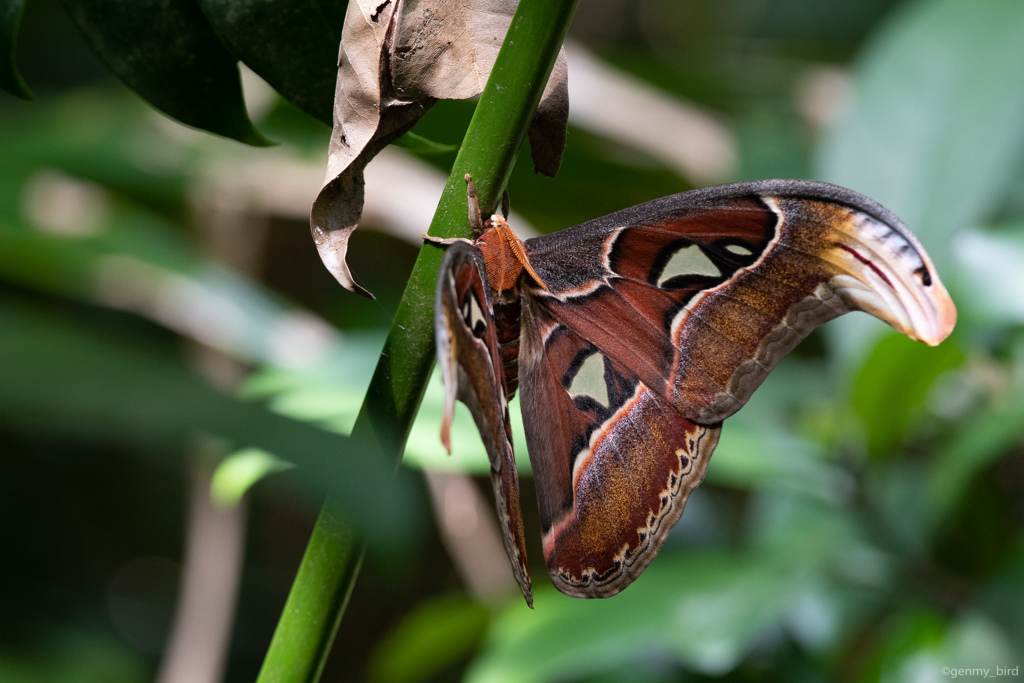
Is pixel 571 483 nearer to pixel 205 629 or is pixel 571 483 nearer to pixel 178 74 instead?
pixel 178 74

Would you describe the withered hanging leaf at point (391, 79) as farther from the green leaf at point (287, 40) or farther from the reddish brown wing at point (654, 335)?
the reddish brown wing at point (654, 335)

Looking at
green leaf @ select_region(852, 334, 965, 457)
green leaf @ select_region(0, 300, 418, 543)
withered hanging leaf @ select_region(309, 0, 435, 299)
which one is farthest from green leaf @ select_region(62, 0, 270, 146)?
green leaf @ select_region(852, 334, 965, 457)

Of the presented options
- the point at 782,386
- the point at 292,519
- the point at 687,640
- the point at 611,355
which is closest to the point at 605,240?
the point at 611,355

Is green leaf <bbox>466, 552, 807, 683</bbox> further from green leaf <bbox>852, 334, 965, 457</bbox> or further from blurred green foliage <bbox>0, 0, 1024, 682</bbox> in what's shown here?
green leaf <bbox>852, 334, 965, 457</bbox>

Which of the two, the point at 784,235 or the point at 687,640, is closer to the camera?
the point at 784,235

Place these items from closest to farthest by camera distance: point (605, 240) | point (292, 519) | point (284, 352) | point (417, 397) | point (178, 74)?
point (417, 397) → point (178, 74) → point (605, 240) → point (284, 352) → point (292, 519)

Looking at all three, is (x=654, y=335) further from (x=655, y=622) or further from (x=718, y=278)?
(x=655, y=622)

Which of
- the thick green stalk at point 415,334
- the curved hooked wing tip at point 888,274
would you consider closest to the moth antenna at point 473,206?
the thick green stalk at point 415,334
